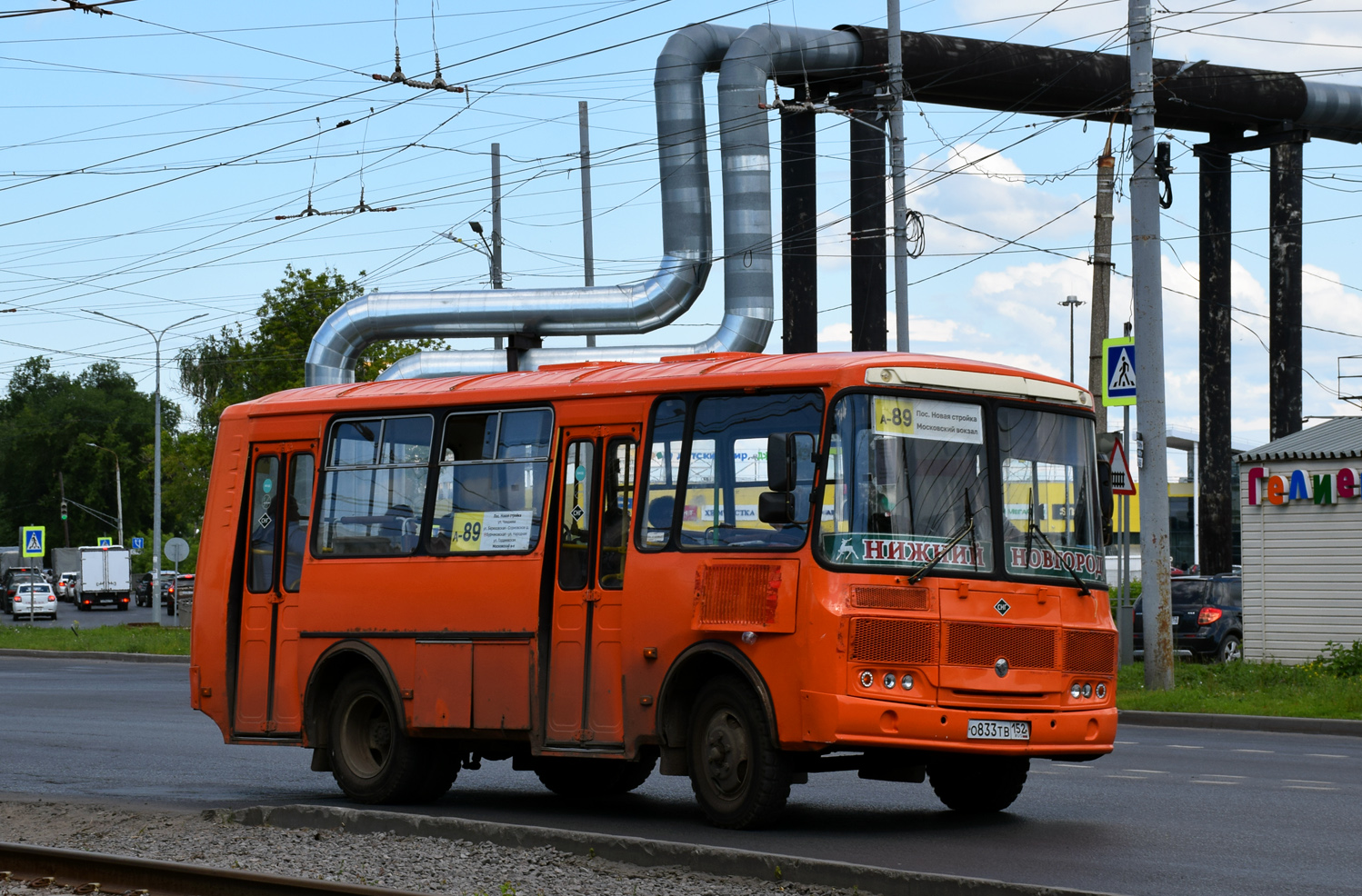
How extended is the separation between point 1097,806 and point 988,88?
22764mm

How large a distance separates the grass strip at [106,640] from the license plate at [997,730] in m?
28.7

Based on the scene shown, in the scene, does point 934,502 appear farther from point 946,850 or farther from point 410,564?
point 410,564

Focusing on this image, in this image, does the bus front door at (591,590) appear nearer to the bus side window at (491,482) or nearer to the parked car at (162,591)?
the bus side window at (491,482)

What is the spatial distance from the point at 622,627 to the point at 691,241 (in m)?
20.5

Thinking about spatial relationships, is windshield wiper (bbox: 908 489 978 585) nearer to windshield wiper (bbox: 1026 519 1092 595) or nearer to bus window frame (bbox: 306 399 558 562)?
windshield wiper (bbox: 1026 519 1092 595)

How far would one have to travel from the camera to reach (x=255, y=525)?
14.3 metres

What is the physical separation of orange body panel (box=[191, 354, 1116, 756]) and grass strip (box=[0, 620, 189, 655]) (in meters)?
24.5

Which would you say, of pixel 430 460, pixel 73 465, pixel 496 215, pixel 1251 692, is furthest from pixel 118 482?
pixel 430 460

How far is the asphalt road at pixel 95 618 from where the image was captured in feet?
228

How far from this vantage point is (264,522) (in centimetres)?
1421

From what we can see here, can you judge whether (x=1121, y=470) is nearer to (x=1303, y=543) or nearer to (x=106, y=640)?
(x=1303, y=543)

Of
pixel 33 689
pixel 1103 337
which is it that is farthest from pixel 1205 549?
pixel 33 689

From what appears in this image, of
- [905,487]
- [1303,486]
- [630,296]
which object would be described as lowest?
[905,487]

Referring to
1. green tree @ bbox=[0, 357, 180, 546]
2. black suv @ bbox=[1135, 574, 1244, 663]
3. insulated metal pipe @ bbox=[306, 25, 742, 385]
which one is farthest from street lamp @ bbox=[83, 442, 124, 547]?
black suv @ bbox=[1135, 574, 1244, 663]
